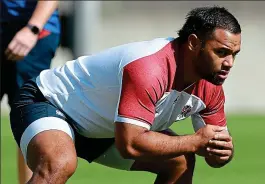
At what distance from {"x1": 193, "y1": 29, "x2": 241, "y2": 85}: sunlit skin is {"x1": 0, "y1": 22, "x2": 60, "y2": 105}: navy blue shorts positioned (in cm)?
206

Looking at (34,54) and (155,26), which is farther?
(155,26)

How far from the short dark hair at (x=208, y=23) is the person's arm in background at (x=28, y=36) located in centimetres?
169

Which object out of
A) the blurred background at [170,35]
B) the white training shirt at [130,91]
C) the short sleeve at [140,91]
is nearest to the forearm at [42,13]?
the white training shirt at [130,91]

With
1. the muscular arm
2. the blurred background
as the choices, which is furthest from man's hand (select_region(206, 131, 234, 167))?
the blurred background

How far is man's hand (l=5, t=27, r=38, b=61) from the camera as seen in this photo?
728cm

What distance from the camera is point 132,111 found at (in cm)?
570

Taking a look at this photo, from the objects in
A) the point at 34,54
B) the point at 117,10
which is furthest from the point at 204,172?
the point at 117,10

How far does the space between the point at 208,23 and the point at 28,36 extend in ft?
6.32

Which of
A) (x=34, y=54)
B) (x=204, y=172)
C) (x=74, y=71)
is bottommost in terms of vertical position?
(x=204, y=172)

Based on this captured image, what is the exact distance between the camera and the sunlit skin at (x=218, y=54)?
5.85 metres

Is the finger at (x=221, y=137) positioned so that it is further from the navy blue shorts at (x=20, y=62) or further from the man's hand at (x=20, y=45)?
the navy blue shorts at (x=20, y=62)

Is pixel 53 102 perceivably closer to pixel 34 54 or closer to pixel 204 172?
pixel 34 54

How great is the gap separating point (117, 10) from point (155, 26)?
91 cm

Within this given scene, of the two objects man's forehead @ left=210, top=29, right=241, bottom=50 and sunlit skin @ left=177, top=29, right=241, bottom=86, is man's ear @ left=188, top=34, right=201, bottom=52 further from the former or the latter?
man's forehead @ left=210, top=29, right=241, bottom=50
